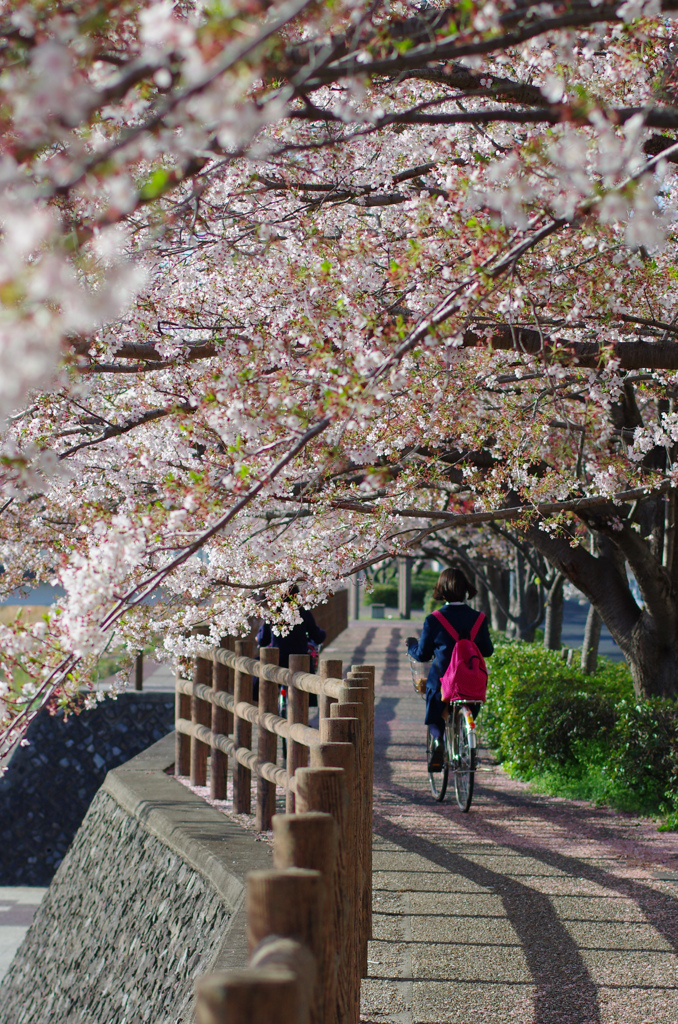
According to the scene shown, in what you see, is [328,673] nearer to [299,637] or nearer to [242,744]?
[242,744]

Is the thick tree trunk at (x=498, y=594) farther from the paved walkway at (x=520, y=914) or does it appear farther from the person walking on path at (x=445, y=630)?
the person walking on path at (x=445, y=630)

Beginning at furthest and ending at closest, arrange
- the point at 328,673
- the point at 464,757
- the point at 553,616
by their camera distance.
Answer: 1. the point at 553,616
2. the point at 464,757
3. the point at 328,673

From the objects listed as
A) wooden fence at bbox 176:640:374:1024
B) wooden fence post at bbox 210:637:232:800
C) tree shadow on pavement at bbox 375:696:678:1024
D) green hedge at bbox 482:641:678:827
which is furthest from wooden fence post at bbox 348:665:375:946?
green hedge at bbox 482:641:678:827

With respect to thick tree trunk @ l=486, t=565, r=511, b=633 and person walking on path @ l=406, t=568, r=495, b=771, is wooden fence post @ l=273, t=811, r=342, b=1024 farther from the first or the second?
thick tree trunk @ l=486, t=565, r=511, b=633

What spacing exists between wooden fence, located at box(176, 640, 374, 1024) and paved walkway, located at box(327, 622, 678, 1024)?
0.35 meters

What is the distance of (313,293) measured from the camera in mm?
4863

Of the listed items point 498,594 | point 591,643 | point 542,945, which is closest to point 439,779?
point 542,945

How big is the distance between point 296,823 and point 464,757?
17.1ft

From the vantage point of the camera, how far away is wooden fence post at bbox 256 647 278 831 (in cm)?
588

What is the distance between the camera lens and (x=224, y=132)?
71.7 inches

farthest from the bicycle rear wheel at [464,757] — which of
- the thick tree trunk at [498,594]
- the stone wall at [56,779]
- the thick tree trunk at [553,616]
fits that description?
the thick tree trunk at [498,594]

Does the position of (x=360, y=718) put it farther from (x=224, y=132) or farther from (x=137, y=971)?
(x=224, y=132)

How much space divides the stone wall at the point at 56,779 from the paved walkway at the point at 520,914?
7874 mm

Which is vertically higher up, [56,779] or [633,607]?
[633,607]
